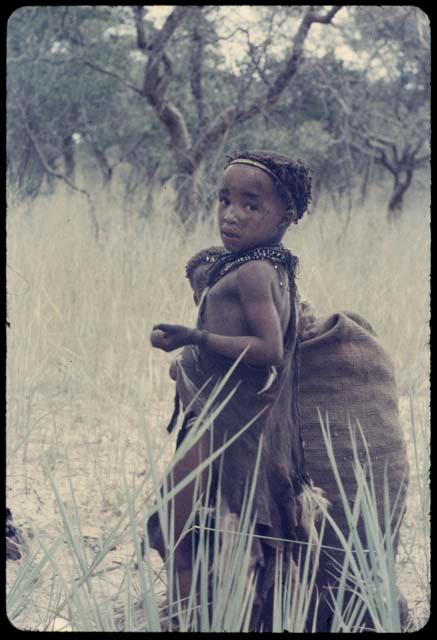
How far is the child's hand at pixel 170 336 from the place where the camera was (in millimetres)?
1604

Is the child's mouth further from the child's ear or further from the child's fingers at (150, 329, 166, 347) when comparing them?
the child's fingers at (150, 329, 166, 347)

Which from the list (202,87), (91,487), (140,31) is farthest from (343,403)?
(202,87)

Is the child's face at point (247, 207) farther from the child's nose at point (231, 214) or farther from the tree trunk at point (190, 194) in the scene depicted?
the tree trunk at point (190, 194)

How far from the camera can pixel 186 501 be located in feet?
5.79

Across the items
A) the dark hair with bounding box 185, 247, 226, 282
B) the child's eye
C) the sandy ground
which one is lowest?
the sandy ground

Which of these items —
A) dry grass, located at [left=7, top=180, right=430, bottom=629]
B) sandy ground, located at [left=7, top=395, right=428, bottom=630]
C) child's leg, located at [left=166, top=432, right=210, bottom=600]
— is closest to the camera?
child's leg, located at [left=166, top=432, right=210, bottom=600]

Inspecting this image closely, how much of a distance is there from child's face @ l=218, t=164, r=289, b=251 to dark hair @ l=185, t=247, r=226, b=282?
90 mm

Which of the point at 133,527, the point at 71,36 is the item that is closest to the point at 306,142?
the point at 71,36

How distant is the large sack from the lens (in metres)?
2.02

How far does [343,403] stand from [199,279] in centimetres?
53

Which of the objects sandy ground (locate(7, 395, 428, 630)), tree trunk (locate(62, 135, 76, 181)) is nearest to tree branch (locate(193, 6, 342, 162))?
sandy ground (locate(7, 395, 428, 630))

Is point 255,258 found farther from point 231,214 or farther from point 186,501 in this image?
point 186,501

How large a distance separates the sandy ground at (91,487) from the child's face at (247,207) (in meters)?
0.78

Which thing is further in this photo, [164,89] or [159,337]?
[164,89]
